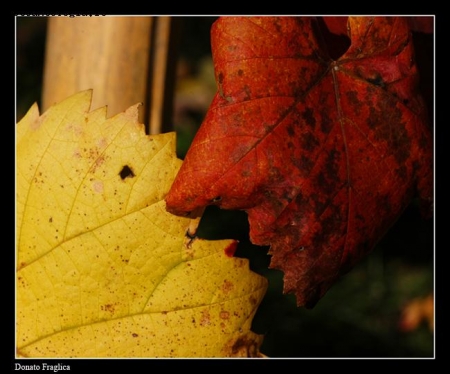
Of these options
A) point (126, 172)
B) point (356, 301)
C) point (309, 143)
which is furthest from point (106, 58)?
point (356, 301)

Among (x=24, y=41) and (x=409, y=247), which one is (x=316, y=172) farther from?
(x=24, y=41)

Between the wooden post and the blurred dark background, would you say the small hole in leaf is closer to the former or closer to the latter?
the wooden post

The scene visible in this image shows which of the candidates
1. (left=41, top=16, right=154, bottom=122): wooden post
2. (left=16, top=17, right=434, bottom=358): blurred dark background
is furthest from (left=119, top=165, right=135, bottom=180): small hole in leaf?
(left=16, top=17, right=434, bottom=358): blurred dark background

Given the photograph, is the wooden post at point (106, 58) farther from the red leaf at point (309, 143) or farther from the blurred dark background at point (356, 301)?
the blurred dark background at point (356, 301)

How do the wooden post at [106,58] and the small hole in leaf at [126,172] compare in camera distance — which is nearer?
the small hole in leaf at [126,172]

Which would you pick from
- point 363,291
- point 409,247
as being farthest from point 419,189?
point 409,247

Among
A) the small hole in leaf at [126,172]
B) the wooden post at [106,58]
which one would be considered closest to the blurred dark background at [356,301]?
the wooden post at [106,58]
